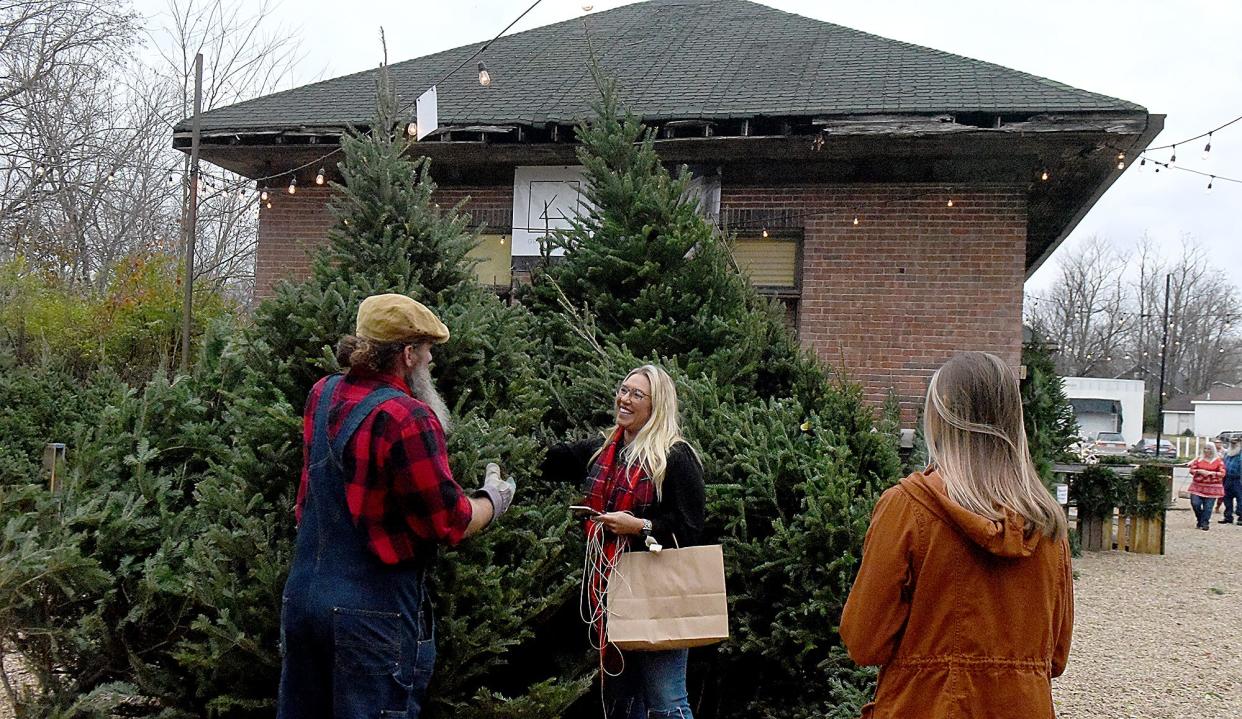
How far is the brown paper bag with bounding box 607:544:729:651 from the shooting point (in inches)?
135

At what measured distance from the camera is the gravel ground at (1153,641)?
6465 mm

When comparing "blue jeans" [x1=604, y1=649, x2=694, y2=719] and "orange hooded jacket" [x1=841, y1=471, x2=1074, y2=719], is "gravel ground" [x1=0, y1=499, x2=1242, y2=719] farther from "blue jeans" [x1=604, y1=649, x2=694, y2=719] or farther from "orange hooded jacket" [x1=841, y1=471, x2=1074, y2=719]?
"orange hooded jacket" [x1=841, y1=471, x2=1074, y2=719]

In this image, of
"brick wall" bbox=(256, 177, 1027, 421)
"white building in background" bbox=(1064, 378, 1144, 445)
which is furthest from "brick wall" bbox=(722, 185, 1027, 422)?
"white building in background" bbox=(1064, 378, 1144, 445)

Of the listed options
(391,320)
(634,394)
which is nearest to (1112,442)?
(634,394)

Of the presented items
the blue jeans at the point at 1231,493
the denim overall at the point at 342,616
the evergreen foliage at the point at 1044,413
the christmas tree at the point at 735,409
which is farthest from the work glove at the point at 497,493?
the blue jeans at the point at 1231,493

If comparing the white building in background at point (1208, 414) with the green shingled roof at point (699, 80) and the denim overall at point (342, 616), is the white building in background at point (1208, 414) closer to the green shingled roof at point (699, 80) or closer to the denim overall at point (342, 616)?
the green shingled roof at point (699, 80)

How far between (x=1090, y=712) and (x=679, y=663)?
407cm

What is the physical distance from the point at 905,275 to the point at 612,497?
6939 mm

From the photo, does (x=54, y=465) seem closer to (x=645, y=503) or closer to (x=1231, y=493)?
(x=645, y=503)

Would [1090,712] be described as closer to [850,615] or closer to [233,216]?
[850,615]

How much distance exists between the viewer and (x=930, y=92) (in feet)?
32.2

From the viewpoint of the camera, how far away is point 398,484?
8.77 ft

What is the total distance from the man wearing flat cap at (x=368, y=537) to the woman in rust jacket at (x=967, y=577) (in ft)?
4.01

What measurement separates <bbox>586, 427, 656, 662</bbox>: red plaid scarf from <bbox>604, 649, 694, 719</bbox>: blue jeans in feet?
0.54
